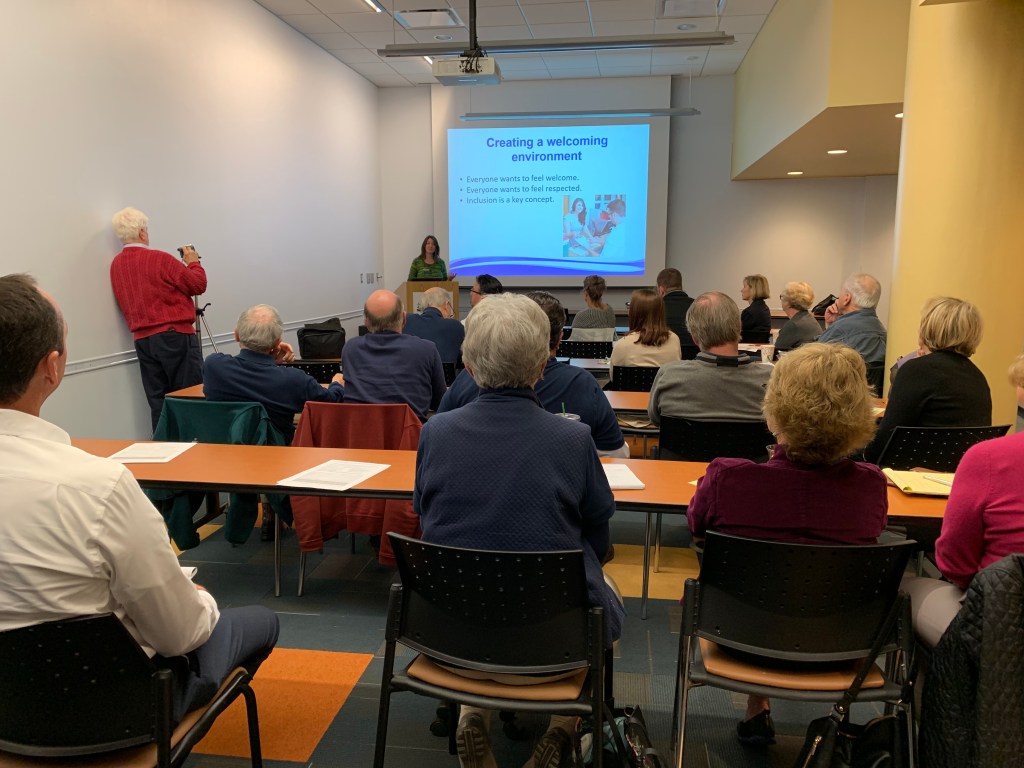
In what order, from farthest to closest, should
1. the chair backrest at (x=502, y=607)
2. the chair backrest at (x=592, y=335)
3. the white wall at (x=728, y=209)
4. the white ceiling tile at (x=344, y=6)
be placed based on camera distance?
the white wall at (x=728, y=209) < the white ceiling tile at (x=344, y=6) < the chair backrest at (x=592, y=335) < the chair backrest at (x=502, y=607)

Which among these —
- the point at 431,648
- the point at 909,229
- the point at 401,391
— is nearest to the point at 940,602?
the point at 431,648

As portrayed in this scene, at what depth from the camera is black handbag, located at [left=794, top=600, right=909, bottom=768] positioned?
5.11 feet

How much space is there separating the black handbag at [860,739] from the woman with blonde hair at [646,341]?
8.64ft

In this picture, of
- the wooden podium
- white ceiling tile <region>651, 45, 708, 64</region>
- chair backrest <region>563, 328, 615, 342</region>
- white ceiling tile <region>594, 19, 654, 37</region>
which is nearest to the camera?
chair backrest <region>563, 328, 615, 342</region>

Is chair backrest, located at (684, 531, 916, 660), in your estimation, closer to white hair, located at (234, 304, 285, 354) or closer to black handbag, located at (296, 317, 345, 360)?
white hair, located at (234, 304, 285, 354)

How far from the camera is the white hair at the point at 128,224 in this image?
4.55 meters

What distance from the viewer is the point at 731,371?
9.36 feet

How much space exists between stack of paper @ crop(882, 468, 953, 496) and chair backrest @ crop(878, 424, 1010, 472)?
0.87 feet

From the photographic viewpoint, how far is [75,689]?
1.25m

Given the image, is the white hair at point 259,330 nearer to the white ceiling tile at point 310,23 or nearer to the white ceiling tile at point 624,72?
the white ceiling tile at point 310,23

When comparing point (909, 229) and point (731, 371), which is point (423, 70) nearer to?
point (909, 229)

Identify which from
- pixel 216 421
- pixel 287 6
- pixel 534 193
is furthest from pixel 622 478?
pixel 534 193

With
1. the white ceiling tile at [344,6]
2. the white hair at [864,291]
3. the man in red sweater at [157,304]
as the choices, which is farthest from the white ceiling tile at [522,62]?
the white hair at [864,291]

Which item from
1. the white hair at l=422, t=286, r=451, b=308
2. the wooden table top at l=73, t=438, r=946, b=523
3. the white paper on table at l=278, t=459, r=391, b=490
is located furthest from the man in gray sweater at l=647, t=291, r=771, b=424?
the white hair at l=422, t=286, r=451, b=308
